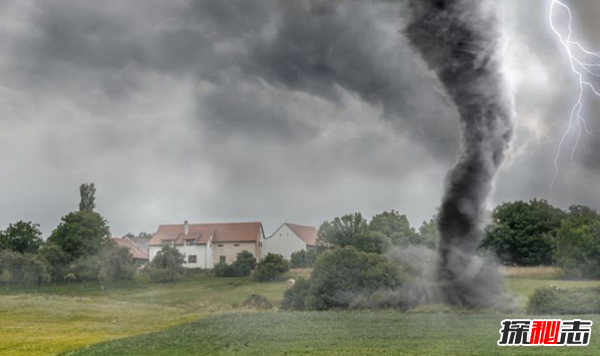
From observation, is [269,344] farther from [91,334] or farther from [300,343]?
[91,334]

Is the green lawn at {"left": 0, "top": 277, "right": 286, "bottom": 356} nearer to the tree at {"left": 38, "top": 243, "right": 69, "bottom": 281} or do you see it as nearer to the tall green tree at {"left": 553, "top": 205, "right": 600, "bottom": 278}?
the tree at {"left": 38, "top": 243, "right": 69, "bottom": 281}

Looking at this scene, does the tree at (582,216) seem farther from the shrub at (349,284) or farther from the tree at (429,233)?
the shrub at (349,284)

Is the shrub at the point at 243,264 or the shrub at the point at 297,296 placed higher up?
the shrub at the point at 243,264

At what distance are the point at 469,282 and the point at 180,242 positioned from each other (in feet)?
43.6

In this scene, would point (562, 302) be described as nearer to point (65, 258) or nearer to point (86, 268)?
point (86, 268)

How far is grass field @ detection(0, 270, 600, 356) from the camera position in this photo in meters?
22.7

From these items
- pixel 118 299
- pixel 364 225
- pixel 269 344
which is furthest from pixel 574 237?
pixel 118 299

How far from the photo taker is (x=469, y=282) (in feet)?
97.6

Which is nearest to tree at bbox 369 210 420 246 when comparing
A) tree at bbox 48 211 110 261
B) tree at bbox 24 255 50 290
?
tree at bbox 48 211 110 261

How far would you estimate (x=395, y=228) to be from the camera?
32.2 meters

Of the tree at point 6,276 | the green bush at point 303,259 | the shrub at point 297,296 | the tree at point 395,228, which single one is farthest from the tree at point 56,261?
the tree at point 395,228

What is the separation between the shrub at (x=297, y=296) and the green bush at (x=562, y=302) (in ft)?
33.9

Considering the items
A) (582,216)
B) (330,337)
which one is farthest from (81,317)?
(582,216)

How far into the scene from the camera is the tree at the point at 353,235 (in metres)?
31.6
